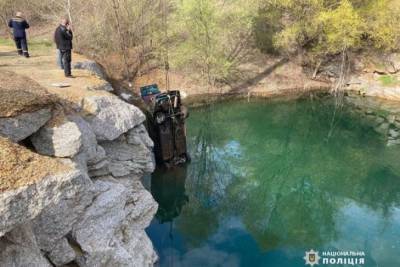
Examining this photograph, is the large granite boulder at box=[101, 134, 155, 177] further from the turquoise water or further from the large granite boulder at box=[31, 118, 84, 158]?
the large granite boulder at box=[31, 118, 84, 158]

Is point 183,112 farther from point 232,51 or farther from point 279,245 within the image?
point 232,51

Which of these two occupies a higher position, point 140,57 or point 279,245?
point 140,57

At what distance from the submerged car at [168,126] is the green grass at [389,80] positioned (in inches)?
844

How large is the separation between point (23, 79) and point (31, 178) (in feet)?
19.2

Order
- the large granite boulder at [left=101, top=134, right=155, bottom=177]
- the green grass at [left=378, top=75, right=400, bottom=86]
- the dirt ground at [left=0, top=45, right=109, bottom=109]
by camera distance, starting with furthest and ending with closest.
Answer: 1. the green grass at [left=378, top=75, right=400, bottom=86]
2. the large granite boulder at [left=101, top=134, right=155, bottom=177]
3. the dirt ground at [left=0, top=45, right=109, bottom=109]

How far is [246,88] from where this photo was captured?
31.2 m

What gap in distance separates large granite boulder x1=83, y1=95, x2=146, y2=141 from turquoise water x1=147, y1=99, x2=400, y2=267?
4520 millimetres

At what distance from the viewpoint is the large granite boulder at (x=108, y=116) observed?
34.4ft

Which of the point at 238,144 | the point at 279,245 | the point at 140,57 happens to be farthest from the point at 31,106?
the point at 140,57

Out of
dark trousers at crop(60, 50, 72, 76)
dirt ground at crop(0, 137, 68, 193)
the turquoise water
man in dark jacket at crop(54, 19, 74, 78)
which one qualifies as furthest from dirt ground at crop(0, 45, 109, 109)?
the turquoise water

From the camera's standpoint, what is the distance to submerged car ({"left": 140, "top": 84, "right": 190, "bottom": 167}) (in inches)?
639

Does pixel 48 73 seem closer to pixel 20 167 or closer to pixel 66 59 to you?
pixel 66 59

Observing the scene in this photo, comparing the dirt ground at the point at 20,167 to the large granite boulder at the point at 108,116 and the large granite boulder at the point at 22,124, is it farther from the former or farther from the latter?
the large granite boulder at the point at 108,116

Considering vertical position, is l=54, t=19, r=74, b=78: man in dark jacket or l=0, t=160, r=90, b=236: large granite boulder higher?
l=54, t=19, r=74, b=78: man in dark jacket
